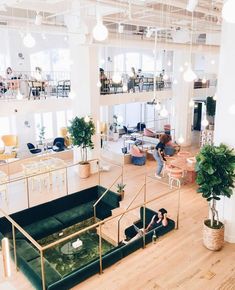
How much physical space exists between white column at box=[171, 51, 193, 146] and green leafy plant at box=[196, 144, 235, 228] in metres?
8.62

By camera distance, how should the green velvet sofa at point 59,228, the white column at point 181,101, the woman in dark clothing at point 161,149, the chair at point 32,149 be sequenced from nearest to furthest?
the green velvet sofa at point 59,228 → the woman in dark clothing at point 161,149 → the chair at point 32,149 → the white column at point 181,101

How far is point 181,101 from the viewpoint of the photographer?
1411cm

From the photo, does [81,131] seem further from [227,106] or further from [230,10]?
[230,10]

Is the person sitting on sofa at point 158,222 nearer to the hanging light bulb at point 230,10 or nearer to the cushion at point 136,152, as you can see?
the cushion at point 136,152

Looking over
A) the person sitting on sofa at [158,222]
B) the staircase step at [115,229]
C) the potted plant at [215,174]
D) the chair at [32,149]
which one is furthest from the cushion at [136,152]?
the potted plant at [215,174]

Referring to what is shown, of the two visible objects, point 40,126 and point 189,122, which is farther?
point 40,126

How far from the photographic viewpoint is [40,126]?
15586 mm

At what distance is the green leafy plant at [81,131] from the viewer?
988 cm

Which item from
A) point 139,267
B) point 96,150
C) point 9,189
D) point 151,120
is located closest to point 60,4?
point 96,150

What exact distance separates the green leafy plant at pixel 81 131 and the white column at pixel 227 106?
4.74 m

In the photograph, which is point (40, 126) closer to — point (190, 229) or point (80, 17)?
point (80, 17)

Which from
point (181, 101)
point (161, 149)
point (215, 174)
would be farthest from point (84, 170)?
point (181, 101)

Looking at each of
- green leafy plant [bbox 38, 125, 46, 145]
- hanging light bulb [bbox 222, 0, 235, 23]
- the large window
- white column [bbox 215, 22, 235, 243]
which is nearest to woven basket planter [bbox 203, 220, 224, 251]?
white column [bbox 215, 22, 235, 243]

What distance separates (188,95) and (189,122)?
1289 mm
